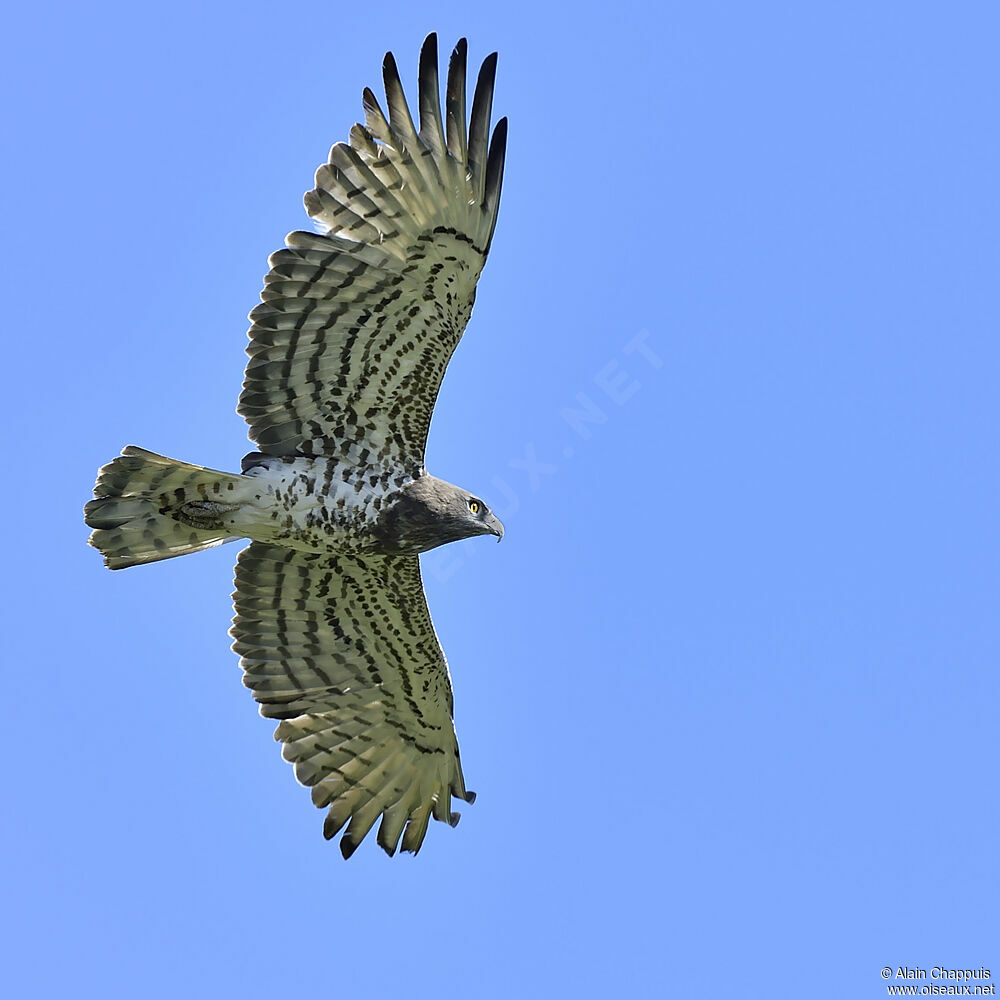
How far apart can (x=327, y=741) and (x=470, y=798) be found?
1132mm

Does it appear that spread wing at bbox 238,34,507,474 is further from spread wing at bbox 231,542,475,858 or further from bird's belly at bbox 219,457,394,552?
spread wing at bbox 231,542,475,858

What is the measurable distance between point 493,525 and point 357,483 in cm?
99

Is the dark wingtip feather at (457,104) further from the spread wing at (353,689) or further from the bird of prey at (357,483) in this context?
the spread wing at (353,689)

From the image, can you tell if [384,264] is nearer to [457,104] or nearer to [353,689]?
[457,104]

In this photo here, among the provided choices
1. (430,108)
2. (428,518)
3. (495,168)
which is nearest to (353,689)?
(428,518)

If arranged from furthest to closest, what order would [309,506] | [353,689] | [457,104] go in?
[353,689] < [309,506] < [457,104]

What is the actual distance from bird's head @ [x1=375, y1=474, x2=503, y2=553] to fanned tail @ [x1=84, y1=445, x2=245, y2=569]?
3.49 ft

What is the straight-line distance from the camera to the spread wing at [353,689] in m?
11.0

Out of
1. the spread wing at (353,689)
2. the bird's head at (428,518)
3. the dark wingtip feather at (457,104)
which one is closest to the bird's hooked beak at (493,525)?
the bird's head at (428,518)

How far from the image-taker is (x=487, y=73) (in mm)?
9570

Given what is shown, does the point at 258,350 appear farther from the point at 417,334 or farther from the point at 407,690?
the point at 407,690

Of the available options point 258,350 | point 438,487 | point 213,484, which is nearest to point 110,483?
point 213,484

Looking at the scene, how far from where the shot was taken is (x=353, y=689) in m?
11.3

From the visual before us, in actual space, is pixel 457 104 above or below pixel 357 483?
above
